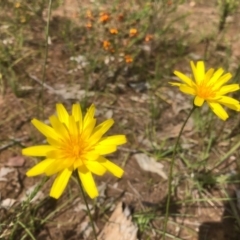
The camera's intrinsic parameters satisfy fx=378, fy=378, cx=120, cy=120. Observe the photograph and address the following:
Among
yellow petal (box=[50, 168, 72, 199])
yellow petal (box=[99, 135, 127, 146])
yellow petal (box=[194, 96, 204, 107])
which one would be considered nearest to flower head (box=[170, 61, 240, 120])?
yellow petal (box=[194, 96, 204, 107])

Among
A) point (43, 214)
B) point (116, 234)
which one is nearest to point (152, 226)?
point (116, 234)

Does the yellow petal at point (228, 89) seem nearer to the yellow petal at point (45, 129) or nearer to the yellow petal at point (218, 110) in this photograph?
the yellow petal at point (218, 110)

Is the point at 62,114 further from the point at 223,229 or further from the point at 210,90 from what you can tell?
the point at 223,229

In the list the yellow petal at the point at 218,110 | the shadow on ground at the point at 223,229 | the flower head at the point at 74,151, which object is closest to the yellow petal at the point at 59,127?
the flower head at the point at 74,151

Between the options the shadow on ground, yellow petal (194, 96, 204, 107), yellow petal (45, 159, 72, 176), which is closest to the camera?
yellow petal (45, 159, 72, 176)

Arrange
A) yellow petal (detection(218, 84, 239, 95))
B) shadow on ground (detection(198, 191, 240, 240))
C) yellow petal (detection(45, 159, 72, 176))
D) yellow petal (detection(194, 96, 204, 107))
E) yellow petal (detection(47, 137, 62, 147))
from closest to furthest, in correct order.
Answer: yellow petal (detection(45, 159, 72, 176)) → yellow petal (detection(47, 137, 62, 147)) → yellow petal (detection(194, 96, 204, 107)) → yellow petal (detection(218, 84, 239, 95)) → shadow on ground (detection(198, 191, 240, 240))

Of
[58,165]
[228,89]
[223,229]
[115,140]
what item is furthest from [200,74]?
[223,229]

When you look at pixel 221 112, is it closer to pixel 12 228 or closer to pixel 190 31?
pixel 12 228

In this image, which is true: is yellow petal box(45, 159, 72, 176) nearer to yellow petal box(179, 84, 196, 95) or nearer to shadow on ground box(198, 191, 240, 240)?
yellow petal box(179, 84, 196, 95)

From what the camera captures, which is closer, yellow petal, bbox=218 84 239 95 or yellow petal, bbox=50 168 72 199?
yellow petal, bbox=50 168 72 199
